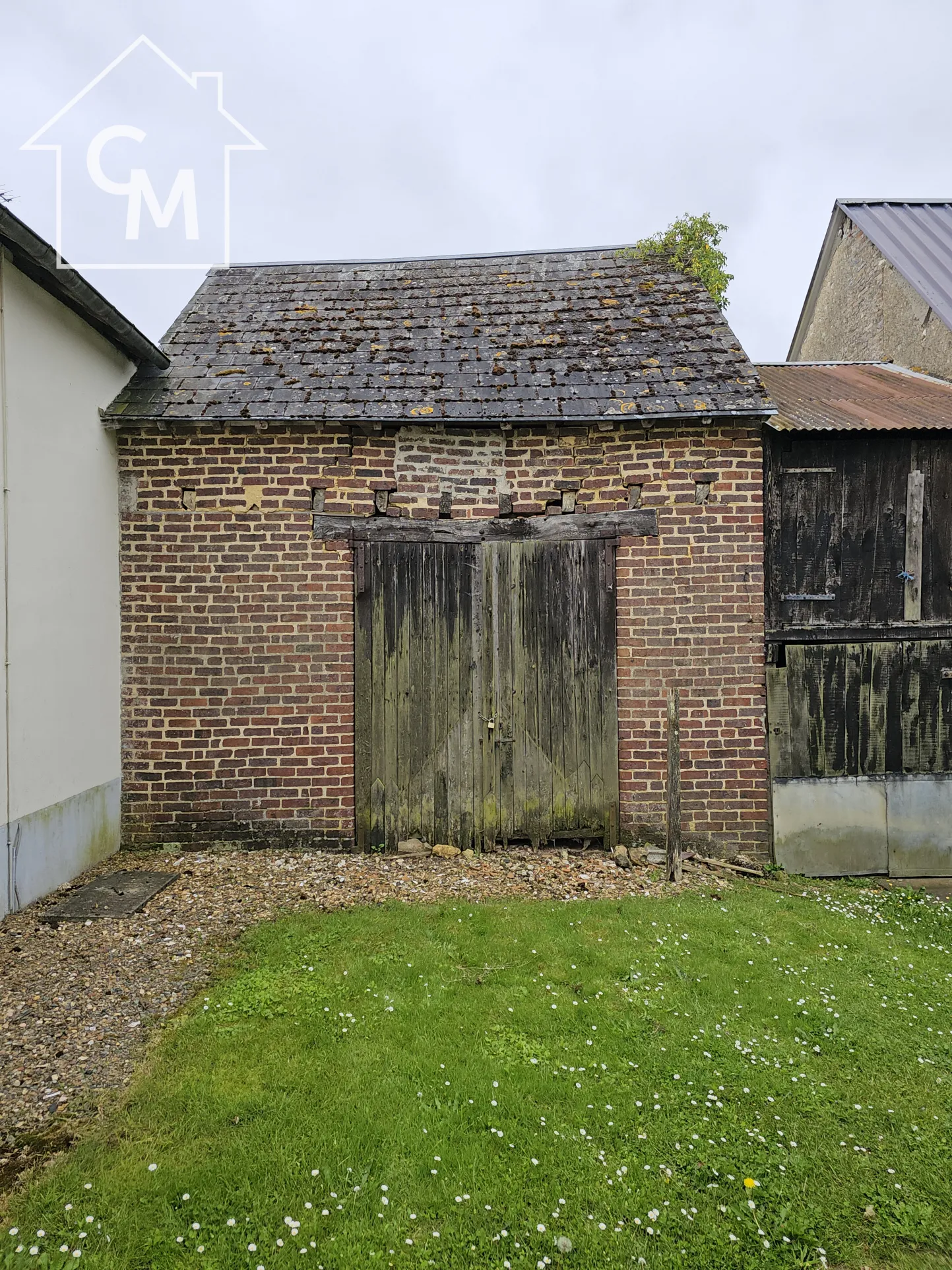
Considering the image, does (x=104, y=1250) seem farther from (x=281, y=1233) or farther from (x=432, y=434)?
(x=432, y=434)

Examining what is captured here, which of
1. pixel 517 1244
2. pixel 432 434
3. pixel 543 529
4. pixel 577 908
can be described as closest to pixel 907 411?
pixel 543 529

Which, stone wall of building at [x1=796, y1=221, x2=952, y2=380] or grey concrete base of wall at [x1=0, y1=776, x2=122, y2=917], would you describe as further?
stone wall of building at [x1=796, y1=221, x2=952, y2=380]

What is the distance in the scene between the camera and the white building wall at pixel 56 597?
471cm

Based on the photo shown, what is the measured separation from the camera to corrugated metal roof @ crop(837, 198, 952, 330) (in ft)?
28.9

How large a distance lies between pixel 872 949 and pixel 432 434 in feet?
17.3

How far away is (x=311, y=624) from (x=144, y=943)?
2784 millimetres

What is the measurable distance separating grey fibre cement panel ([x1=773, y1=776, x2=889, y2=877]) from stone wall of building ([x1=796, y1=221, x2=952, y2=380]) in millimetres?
5625

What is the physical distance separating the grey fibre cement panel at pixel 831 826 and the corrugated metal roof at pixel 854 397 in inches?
127

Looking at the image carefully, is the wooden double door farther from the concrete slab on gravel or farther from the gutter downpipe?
the gutter downpipe

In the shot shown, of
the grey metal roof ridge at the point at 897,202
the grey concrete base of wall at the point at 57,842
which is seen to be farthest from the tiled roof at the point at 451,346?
the grey metal roof ridge at the point at 897,202

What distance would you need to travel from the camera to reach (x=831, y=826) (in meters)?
6.05

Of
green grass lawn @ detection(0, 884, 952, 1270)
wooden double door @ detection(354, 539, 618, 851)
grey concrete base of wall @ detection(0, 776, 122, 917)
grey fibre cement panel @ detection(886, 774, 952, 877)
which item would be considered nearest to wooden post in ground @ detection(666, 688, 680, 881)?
wooden double door @ detection(354, 539, 618, 851)

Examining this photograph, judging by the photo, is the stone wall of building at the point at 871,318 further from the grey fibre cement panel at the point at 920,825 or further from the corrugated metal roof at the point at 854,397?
the grey fibre cement panel at the point at 920,825

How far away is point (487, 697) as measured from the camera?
240 inches
